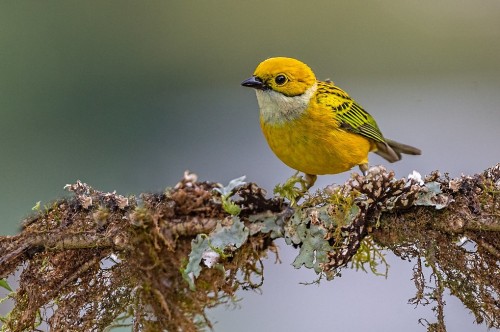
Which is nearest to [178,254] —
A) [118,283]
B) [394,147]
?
[118,283]

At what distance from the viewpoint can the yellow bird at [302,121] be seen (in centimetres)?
359

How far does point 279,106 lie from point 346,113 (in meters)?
0.44

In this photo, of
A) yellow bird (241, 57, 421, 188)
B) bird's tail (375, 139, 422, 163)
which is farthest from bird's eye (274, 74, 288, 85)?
bird's tail (375, 139, 422, 163)

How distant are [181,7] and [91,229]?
448cm

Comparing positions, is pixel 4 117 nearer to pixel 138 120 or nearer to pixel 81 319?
pixel 138 120

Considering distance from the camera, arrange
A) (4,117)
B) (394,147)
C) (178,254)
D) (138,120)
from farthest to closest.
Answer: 1. (138,120)
2. (4,117)
3. (394,147)
4. (178,254)

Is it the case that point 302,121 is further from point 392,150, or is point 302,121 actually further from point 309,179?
point 392,150

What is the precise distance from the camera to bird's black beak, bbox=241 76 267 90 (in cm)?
357

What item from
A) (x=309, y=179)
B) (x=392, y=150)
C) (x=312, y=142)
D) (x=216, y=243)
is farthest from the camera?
(x=392, y=150)

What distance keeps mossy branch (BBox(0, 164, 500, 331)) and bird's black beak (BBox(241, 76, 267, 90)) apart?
1076 mm

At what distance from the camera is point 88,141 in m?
5.86

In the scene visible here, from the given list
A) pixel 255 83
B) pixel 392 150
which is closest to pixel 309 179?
pixel 255 83

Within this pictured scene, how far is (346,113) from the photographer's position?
3.90 meters

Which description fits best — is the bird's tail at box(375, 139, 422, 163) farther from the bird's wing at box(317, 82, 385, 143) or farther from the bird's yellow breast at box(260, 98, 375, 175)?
the bird's yellow breast at box(260, 98, 375, 175)
